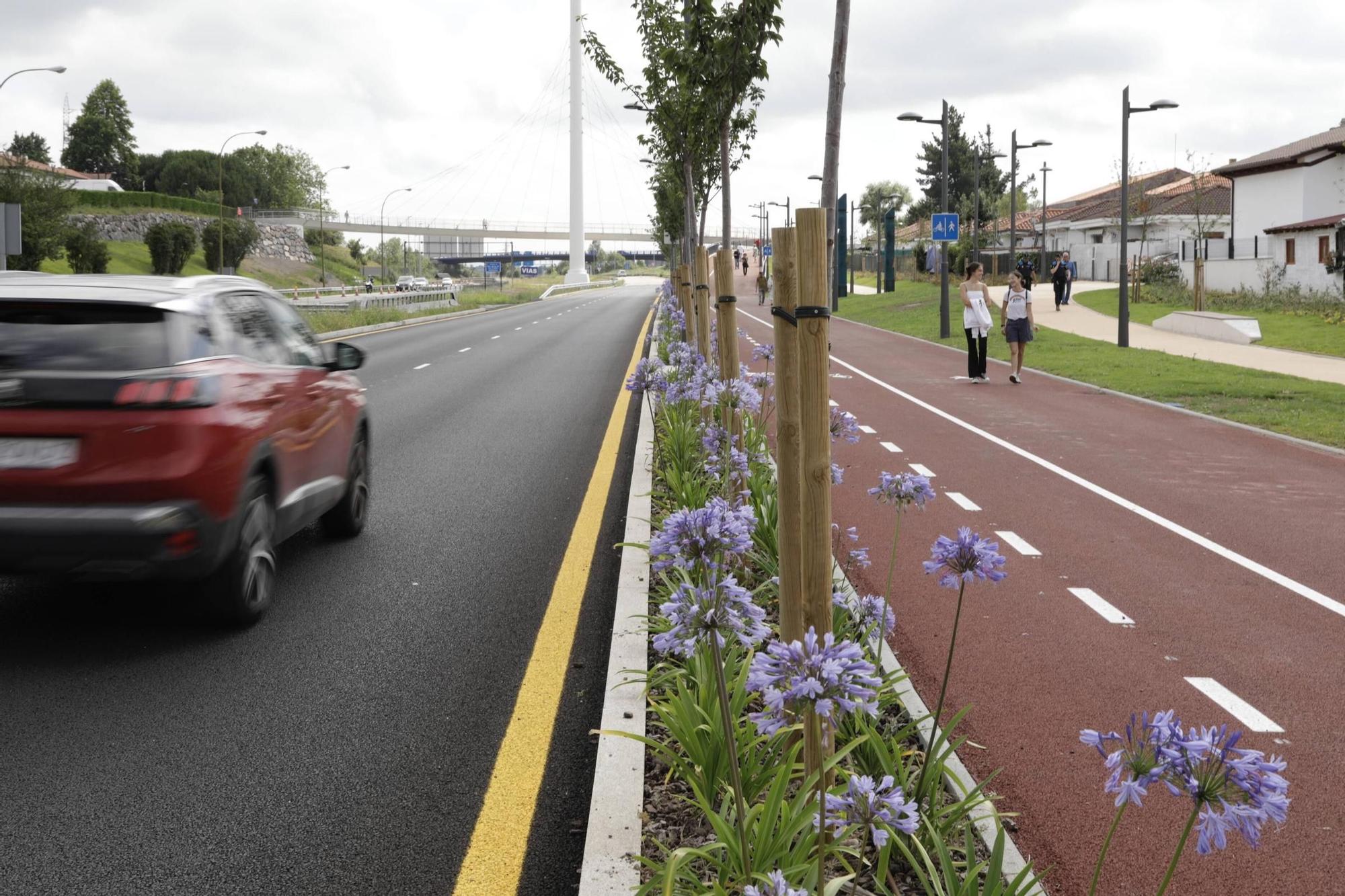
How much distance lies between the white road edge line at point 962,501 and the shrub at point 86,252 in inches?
2513

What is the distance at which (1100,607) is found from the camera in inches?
261

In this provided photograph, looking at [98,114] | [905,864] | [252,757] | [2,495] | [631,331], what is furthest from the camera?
[98,114]

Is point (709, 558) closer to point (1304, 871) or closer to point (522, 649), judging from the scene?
point (1304, 871)

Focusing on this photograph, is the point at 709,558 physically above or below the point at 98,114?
below

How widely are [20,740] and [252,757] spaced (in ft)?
2.75

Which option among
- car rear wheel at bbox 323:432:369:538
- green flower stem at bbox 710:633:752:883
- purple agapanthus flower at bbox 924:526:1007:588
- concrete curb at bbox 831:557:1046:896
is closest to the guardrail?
car rear wheel at bbox 323:432:369:538

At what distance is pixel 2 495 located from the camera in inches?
209

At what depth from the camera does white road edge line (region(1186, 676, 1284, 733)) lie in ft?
16.1

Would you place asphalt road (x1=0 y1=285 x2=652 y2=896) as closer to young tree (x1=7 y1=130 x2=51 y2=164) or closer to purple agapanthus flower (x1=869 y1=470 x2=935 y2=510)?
purple agapanthus flower (x1=869 y1=470 x2=935 y2=510)

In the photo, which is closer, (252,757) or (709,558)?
(709,558)

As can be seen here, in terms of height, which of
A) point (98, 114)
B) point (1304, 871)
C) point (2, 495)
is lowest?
point (1304, 871)

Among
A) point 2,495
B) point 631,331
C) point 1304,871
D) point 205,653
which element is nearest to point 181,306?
point 2,495

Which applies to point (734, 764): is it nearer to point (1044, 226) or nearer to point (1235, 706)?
point (1235, 706)

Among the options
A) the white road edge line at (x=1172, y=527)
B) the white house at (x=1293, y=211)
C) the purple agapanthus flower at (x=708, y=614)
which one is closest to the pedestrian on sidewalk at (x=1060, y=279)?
the white house at (x=1293, y=211)
